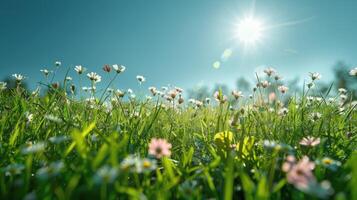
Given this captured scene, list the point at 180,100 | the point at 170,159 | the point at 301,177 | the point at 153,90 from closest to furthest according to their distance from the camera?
the point at 301,177, the point at 170,159, the point at 180,100, the point at 153,90

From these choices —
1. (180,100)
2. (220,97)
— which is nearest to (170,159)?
(220,97)

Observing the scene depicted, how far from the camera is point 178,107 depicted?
5188mm

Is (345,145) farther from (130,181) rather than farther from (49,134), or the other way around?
(49,134)

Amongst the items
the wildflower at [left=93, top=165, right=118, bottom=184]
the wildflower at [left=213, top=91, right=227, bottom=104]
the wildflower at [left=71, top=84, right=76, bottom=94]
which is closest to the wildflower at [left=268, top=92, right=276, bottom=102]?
the wildflower at [left=213, top=91, right=227, bottom=104]

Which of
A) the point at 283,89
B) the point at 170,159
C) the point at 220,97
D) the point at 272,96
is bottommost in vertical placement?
the point at 170,159

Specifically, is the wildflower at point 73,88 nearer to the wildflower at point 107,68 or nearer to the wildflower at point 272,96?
the wildflower at point 107,68

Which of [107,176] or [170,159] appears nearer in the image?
[107,176]

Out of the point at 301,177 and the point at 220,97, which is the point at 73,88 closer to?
the point at 220,97

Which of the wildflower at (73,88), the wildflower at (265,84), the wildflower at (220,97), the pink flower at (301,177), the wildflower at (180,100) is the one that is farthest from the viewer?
the wildflower at (180,100)

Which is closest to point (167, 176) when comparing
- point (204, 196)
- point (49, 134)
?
point (204, 196)

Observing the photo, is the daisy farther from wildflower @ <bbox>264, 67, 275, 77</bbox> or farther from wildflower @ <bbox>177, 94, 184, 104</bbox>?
wildflower @ <bbox>264, 67, 275, 77</bbox>

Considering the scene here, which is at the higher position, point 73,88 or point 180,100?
point 180,100

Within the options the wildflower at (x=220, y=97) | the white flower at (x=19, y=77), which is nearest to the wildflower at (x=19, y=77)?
the white flower at (x=19, y=77)

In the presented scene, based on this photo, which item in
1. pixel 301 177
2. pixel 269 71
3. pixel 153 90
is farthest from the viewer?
pixel 153 90
